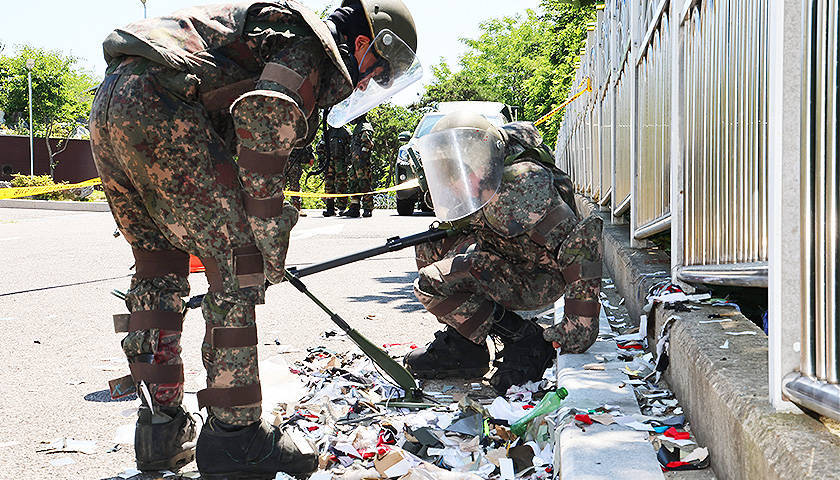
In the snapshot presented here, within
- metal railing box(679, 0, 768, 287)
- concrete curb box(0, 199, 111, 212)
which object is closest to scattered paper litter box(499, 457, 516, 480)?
metal railing box(679, 0, 768, 287)

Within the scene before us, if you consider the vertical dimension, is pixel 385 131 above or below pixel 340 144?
above

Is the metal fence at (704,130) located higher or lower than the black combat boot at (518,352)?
higher

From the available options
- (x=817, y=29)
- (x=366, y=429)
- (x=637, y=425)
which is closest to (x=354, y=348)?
(x=366, y=429)

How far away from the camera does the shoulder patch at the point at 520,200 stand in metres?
3.89

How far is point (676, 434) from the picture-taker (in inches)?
103

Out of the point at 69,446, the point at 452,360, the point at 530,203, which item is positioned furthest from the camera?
the point at 452,360

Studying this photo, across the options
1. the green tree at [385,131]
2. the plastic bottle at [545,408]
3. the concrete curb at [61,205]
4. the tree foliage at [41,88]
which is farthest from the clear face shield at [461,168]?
the tree foliage at [41,88]

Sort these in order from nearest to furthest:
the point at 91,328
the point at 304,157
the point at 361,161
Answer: the point at 304,157 → the point at 91,328 → the point at 361,161

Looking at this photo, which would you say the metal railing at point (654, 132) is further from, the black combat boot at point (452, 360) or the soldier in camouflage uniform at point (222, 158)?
the soldier in camouflage uniform at point (222, 158)

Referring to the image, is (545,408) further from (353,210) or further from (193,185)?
(353,210)

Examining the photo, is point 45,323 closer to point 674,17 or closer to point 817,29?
point 674,17

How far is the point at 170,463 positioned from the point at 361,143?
13.9 metres

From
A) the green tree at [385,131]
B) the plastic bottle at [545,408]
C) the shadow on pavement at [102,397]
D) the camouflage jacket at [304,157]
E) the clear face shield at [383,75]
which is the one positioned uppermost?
the green tree at [385,131]

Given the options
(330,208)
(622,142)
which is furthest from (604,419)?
(330,208)
